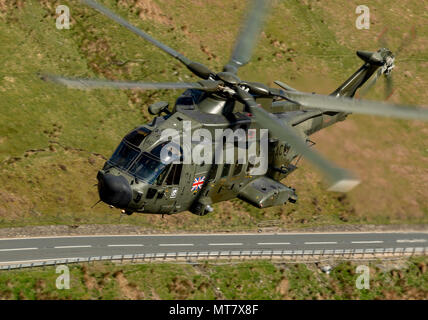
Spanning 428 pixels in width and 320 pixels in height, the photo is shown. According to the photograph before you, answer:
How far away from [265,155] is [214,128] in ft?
14.9

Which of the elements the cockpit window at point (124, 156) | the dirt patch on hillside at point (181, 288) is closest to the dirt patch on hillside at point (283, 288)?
the dirt patch on hillside at point (181, 288)

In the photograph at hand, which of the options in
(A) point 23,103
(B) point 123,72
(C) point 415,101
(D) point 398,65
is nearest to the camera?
(A) point 23,103

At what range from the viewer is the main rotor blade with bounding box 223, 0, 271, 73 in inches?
1245

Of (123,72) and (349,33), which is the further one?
(349,33)

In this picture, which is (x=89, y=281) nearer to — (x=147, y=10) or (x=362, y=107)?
(x=362, y=107)

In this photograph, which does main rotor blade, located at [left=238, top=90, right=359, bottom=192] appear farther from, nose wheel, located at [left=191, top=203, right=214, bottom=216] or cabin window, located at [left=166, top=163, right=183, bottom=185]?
nose wheel, located at [left=191, top=203, right=214, bottom=216]

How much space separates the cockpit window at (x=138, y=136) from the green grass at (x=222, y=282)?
9433 millimetres

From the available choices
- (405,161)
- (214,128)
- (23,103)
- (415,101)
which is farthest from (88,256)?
(415,101)

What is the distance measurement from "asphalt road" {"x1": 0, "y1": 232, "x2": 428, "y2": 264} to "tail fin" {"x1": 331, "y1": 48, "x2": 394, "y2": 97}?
1061 centimetres

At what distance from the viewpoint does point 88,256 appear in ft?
116

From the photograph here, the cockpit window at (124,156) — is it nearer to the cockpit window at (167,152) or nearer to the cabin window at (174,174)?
the cockpit window at (167,152)

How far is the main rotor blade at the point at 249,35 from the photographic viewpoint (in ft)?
104

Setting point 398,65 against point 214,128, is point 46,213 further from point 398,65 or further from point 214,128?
point 398,65

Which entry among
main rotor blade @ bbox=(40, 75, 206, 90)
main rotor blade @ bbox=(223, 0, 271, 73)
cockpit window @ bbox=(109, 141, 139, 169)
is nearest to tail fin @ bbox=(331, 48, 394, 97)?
main rotor blade @ bbox=(223, 0, 271, 73)
